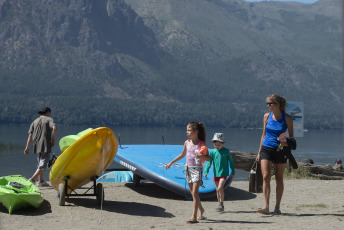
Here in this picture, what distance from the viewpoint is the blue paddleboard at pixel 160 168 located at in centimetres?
1099

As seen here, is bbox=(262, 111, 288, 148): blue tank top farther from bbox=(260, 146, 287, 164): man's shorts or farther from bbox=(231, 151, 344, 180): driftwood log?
bbox=(231, 151, 344, 180): driftwood log

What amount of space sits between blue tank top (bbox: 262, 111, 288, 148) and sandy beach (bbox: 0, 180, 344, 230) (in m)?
1.10

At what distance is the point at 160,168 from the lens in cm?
1192

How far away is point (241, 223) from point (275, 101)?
1848mm

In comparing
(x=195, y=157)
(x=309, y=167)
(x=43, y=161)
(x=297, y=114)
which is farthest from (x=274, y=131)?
(x=309, y=167)

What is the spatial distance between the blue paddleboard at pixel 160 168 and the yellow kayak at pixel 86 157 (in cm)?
138

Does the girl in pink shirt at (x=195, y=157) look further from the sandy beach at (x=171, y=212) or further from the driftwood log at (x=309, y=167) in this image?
the driftwood log at (x=309, y=167)

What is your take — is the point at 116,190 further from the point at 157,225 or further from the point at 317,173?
the point at 317,173

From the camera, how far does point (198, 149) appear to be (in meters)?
8.65

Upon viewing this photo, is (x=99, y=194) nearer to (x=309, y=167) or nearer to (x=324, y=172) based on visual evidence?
(x=309, y=167)

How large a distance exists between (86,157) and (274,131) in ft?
10.6

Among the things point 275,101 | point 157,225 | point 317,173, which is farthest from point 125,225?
point 317,173

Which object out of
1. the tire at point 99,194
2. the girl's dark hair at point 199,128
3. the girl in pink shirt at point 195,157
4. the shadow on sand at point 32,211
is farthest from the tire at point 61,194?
the girl's dark hair at point 199,128

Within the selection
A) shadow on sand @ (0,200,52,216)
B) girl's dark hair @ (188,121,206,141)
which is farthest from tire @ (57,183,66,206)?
girl's dark hair @ (188,121,206,141)
